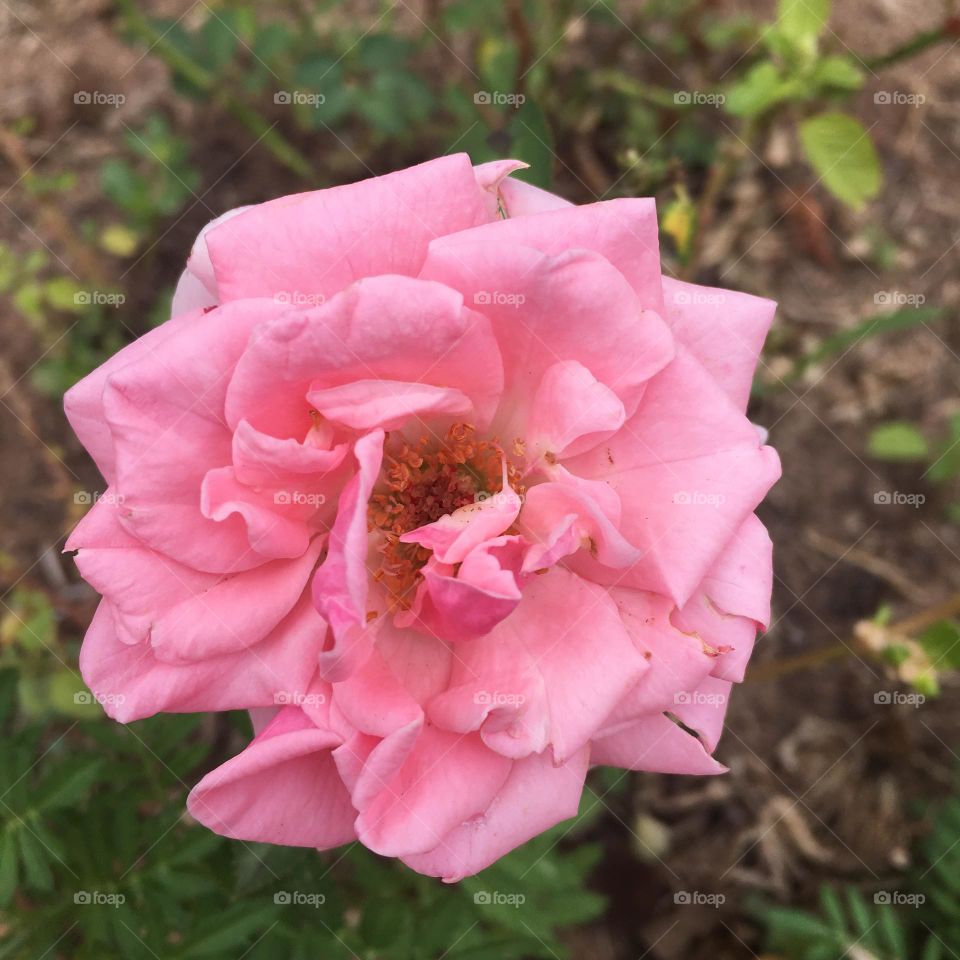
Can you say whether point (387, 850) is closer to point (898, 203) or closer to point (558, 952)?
point (558, 952)

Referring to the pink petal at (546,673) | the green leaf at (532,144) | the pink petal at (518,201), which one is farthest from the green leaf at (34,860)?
the green leaf at (532,144)

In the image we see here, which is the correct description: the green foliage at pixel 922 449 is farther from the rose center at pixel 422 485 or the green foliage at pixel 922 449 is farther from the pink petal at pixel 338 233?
the pink petal at pixel 338 233

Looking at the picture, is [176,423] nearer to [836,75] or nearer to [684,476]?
[684,476]

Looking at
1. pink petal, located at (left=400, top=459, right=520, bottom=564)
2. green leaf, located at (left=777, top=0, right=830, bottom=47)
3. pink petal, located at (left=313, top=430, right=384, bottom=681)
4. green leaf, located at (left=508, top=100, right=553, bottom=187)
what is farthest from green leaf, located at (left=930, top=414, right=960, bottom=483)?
pink petal, located at (left=313, top=430, right=384, bottom=681)

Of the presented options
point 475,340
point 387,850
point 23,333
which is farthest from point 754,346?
point 23,333

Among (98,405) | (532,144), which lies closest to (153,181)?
(532,144)
